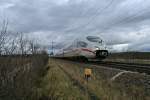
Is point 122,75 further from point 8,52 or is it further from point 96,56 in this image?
point 96,56

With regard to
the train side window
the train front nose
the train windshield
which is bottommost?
the train front nose

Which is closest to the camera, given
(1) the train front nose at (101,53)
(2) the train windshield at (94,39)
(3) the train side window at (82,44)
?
(1) the train front nose at (101,53)

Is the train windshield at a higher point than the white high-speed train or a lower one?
higher

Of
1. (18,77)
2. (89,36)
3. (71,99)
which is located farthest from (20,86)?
(89,36)


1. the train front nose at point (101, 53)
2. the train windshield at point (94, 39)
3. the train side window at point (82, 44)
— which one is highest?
the train windshield at point (94, 39)

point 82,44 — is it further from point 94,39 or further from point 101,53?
point 101,53

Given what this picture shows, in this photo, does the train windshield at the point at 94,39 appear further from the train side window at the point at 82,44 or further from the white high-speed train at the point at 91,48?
the train side window at the point at 82,44

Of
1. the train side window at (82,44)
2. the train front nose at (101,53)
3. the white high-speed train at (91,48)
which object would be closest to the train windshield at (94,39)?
the white high-speed train at (91,48)

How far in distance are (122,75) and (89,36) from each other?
1888 centimetres

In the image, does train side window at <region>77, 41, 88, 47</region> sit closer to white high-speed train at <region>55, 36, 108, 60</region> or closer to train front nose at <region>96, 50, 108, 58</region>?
white high-speed train at <region>55, 36, 108, 60</region>

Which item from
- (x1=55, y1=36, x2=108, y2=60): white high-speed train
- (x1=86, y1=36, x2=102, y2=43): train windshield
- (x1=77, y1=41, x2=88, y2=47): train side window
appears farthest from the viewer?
(x1=86, y1=36, x2=102, y2=43): train windshield

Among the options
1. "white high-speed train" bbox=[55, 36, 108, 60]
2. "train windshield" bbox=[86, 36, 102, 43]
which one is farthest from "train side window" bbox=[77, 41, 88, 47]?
"train windshield" bbox=[86, 36, 102, 43]

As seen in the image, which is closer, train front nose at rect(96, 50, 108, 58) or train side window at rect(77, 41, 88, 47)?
train front nose at rect(96, 50, 108, 58)

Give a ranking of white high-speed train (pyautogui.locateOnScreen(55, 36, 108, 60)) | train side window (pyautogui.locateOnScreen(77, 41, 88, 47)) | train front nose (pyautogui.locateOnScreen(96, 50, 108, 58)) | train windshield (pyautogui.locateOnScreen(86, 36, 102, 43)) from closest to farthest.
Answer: train front nose (pyautogui.locateOnScreen(96, 50, 108, 58)) → white high-speed train (pyautogui.locateOnScreen(55, 36, 108, 60)) → train side window (pyautogui.locateOnScreen(77, 41, 88, 47)) → train windshield (pyautogui.locateOnScreen(86, 36, 102, 43))
